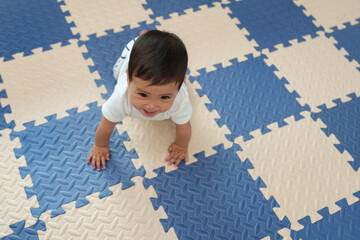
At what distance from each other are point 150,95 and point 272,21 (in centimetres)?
96

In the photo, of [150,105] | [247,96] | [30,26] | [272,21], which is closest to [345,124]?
[247,96]

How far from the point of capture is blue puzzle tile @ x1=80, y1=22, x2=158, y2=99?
1.33 metres

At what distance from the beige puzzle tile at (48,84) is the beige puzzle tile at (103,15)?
127mm

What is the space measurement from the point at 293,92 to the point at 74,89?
34.4 inches


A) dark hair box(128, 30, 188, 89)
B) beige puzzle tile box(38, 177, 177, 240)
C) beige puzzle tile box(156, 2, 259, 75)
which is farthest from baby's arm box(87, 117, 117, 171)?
beige puzzle tile box(156, 2, 259, 75)

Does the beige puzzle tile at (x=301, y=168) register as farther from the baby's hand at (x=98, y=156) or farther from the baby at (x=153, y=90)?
the baby's hand at (x=98, y=156)

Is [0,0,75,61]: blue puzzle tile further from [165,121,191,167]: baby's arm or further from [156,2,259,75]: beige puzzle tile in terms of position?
[165,121,191,167]: baby's arm

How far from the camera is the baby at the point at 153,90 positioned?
844 mm

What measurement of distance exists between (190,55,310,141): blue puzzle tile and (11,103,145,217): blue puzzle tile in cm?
39

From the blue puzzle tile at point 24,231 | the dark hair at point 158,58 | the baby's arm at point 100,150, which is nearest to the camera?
the dark hair at point 158,58

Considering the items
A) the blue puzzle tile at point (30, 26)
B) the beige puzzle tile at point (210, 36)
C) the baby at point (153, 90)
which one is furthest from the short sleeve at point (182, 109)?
the blue puzzle tile at point (30, 26)

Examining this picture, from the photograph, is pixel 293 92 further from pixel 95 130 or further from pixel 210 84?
pixel 95 130

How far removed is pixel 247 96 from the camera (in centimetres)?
138

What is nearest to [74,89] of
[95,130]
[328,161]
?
[95,130]
